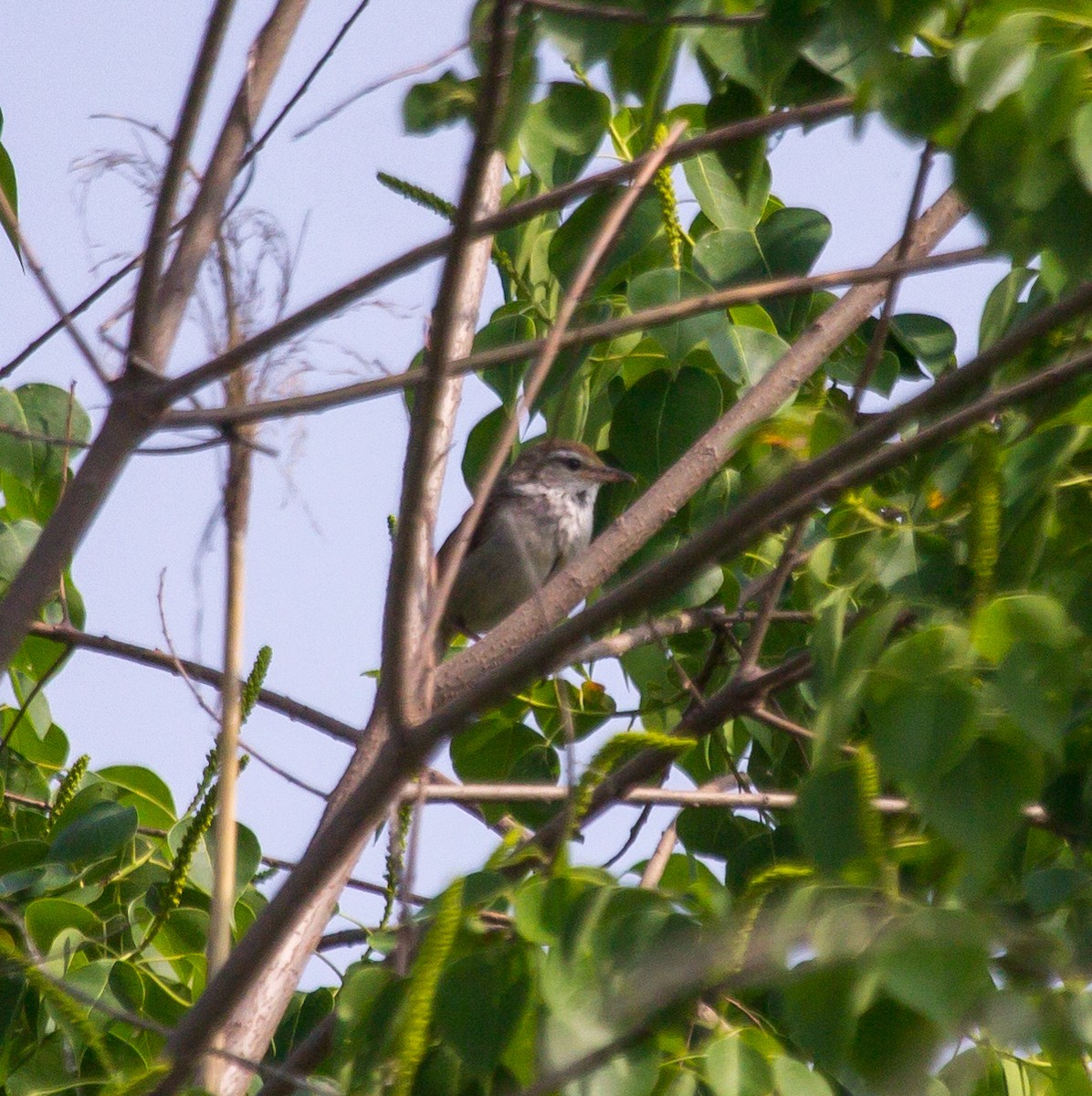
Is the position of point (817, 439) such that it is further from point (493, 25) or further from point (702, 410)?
point (702, 410)

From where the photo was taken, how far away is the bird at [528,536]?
7914mm

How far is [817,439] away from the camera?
2.22 m

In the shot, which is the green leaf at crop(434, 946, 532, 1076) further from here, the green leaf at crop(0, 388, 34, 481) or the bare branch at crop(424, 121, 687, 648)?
the green leaf at crop(0, 388, 34, 481)

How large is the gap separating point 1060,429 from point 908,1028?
97 cm

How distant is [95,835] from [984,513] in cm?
215

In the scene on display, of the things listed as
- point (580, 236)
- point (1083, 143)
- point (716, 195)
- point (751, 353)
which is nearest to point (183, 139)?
point (580, 236)

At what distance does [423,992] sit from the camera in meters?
1.95

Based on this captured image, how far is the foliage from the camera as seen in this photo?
65.9 inches

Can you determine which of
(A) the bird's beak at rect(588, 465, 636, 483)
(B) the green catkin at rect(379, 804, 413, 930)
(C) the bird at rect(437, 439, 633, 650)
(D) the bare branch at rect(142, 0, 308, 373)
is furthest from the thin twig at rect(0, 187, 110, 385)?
(C) the bird at rect(437, 439, 633, 650)

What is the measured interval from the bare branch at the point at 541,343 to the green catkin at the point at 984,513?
0.87 ft

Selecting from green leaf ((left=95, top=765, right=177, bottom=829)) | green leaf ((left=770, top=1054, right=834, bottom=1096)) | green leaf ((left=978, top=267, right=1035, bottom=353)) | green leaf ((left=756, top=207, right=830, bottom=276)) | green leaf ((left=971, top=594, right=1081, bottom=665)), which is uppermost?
green leaf ((left=756, top=207, right=830, bottom=276))

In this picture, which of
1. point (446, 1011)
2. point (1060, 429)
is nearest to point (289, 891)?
Result: point (446, 1011)

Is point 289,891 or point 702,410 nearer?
point 289,891

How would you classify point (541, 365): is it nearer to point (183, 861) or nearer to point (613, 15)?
point (613, 15)
